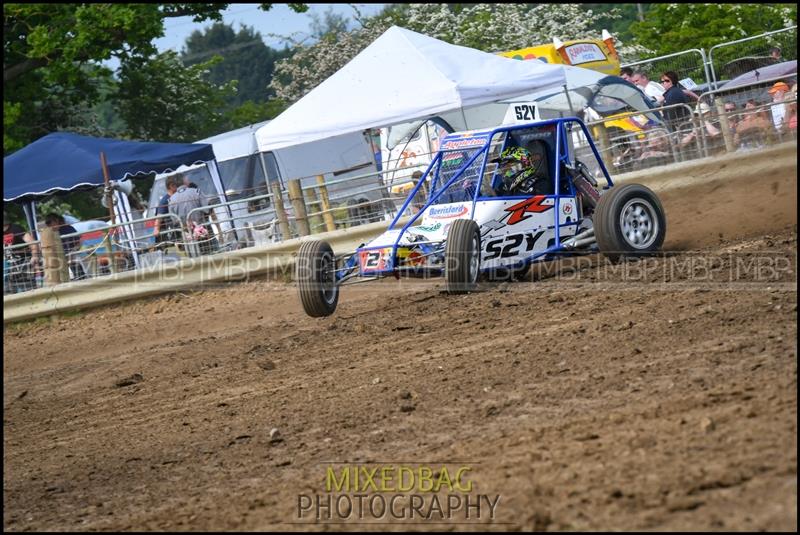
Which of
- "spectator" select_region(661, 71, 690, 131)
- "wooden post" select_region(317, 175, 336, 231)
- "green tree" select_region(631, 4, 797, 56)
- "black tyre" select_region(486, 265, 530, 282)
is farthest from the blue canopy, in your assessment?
"green tree" select_region(631, 4, 797, 56)

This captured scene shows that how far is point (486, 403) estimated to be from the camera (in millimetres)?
5332

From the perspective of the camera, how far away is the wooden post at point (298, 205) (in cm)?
1323

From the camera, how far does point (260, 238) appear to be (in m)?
13.4

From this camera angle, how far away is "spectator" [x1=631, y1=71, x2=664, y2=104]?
54.0 feet

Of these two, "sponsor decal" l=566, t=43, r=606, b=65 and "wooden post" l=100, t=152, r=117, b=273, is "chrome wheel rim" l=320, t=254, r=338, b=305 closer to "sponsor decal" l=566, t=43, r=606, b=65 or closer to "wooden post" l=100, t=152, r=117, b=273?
"wooden post" l=100, t=152, r=117, b=273

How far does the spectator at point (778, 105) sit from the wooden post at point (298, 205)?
5.73 meters

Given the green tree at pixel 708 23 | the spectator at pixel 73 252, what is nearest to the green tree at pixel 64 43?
the spectator at pixel 73 252

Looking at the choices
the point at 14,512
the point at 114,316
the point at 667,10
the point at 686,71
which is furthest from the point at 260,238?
the point at 667,10

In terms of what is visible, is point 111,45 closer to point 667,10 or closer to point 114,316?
point 114,316

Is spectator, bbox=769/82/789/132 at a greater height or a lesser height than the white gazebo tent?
lesser

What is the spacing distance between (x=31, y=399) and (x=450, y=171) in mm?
4307

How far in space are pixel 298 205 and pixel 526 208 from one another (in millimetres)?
4631

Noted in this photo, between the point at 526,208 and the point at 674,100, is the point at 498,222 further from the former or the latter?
the point at 674,100

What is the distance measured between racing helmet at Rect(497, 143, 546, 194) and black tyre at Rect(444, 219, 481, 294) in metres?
0.91
